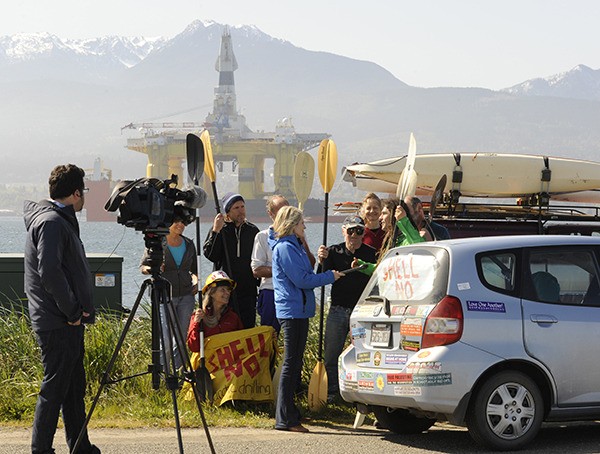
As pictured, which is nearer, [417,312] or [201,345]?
[417,312]

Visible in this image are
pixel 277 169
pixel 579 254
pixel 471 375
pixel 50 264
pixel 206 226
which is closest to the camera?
pixel 50 264

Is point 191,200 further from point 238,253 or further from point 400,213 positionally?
point 238,253

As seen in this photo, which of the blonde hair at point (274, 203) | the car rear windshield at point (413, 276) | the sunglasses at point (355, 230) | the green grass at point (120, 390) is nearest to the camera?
the car rear windshield at point (413, 276)

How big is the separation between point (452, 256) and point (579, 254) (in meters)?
1.04

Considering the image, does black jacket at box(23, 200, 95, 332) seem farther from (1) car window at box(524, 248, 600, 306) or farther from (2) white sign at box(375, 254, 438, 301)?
(1) car window at box(524, 248, 600, 306)

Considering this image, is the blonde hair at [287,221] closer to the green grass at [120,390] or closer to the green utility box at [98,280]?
the green grass at [120,390]

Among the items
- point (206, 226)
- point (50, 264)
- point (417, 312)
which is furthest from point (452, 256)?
point (206, 226)

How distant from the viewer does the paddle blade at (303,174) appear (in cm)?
1141

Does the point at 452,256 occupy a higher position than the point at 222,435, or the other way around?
the point at 452,256

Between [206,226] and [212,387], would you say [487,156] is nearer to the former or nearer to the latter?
[212,387]

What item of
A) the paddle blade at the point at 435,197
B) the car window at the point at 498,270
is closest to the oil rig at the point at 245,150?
the paddle blade at the point at 435,197

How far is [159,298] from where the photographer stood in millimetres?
6719

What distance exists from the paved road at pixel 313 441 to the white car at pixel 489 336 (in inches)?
10.4

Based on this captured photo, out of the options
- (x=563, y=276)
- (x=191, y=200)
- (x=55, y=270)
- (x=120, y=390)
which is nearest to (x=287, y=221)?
(x=191, y=200)
